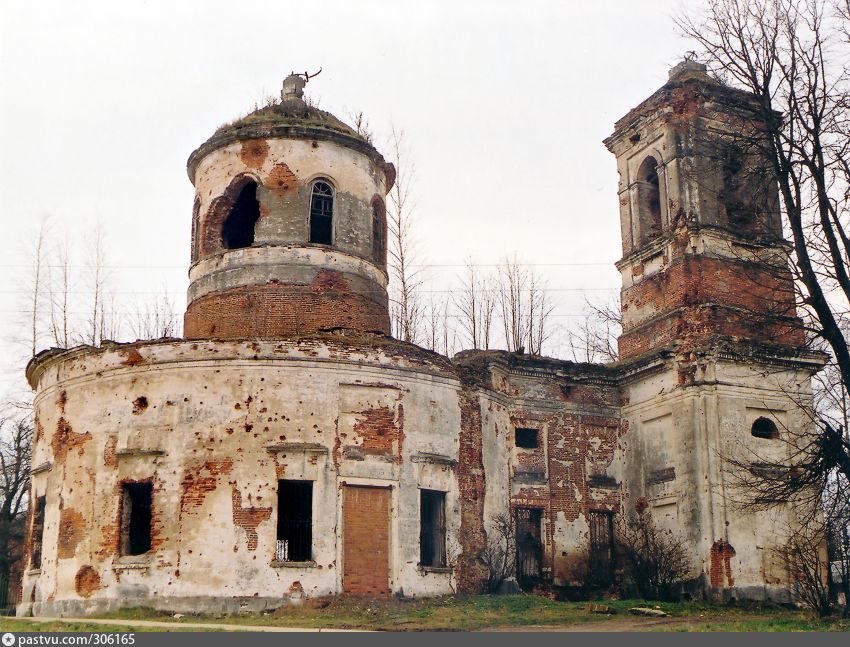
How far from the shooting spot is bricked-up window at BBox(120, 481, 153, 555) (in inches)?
687

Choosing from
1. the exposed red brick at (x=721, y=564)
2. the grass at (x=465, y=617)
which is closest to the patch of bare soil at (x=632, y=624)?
the grass at (x=465, y=617)

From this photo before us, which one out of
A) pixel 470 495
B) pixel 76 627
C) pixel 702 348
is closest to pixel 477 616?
pixel 470 495

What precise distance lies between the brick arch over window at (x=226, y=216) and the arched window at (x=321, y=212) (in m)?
1.23

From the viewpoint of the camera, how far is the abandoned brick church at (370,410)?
17.2 m

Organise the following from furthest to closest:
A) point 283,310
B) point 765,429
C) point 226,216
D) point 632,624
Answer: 1. point 765,429
2. point 226,216
3. point 283,310
4. point 632,624

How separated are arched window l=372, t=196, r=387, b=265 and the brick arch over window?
8.50ft

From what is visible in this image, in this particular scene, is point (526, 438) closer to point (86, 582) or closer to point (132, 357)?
point (132, 357)

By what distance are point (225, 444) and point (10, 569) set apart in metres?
17.4

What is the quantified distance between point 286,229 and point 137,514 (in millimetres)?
6500

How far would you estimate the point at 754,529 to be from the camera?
20.3 m

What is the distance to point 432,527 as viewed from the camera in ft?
61.3

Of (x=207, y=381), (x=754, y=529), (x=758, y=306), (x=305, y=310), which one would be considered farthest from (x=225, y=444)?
(x=758, y=306)

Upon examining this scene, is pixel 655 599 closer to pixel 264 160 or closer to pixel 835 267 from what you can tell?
pixel 835 267

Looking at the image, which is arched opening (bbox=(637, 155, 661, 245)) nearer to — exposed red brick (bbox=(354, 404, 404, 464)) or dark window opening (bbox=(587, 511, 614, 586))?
dark window opening (bbox=(587, 511, 614, 586))
